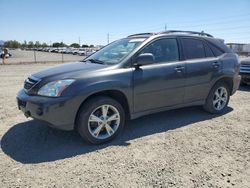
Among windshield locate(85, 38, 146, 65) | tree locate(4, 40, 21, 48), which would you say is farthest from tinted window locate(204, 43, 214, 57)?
tree locate(4, 40, 21, 48)

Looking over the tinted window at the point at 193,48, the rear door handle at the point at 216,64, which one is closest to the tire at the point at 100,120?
the tinted window at the point at 193,48

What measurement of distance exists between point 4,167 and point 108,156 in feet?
4.60

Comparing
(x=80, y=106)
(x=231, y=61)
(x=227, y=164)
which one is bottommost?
(x=227, y=164)

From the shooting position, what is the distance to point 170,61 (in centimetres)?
455

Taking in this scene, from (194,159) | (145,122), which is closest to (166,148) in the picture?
(194,159)

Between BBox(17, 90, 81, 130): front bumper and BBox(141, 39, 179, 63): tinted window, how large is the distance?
1.65 metres

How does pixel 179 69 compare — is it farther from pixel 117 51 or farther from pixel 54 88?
pixel 54 88

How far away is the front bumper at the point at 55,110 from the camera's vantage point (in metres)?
3.47

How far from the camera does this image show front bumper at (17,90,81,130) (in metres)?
3.47

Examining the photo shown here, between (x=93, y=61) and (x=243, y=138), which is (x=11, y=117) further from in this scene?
(x=243, y=138)

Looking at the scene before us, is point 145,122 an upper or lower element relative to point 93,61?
lower

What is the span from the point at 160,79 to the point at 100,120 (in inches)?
52.9

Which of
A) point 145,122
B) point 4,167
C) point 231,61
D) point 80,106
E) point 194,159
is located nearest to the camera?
point 4,167

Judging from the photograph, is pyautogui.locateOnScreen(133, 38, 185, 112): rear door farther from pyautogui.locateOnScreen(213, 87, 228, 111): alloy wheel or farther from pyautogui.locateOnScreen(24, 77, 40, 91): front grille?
pyautogui.locateOnScreen(24, 77, 40, 91): front grille
